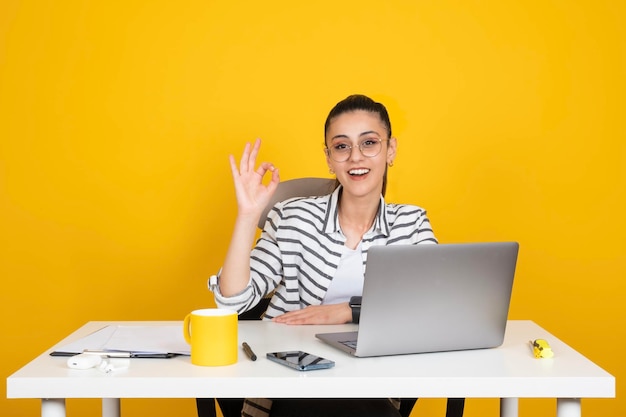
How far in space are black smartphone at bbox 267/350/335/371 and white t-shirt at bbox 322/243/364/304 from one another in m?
0.71

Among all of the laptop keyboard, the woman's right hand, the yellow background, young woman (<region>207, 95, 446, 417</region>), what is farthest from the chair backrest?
the laptop keyboard

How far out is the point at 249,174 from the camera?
69.5 inches

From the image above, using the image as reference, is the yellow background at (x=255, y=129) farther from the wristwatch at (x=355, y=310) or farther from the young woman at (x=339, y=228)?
the wristwatch at (x=355, y=310)

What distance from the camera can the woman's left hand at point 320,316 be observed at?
1794 millimetres

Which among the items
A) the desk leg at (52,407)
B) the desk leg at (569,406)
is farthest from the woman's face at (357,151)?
the desk leg at (52,407)

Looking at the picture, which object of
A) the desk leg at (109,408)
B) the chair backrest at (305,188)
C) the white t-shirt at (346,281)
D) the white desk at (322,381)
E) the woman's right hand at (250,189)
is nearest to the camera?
the white desk at (322,381)

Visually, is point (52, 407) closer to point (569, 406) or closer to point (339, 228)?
point (569, 406)

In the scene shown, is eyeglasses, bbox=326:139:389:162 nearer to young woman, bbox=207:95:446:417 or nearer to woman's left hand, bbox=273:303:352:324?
young woman, bbox=207:95:446:417

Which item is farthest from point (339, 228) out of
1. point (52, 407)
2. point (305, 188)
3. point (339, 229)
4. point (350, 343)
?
point (52, 407)

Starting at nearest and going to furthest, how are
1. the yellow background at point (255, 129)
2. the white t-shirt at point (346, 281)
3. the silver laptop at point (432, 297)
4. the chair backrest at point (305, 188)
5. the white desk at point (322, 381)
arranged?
1. the white desk at point (322, 381)
2. the silver laptop at point (432, 297)
3. the white t-shirt at point (346, 281)
4. the chair backrest at point (305, 188)
5. the yellow background at point (255, 129)

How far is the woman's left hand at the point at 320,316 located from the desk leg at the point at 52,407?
0.65 metres

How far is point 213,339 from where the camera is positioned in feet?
4.32

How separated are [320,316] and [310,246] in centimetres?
35

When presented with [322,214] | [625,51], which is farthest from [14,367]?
[625,51]
